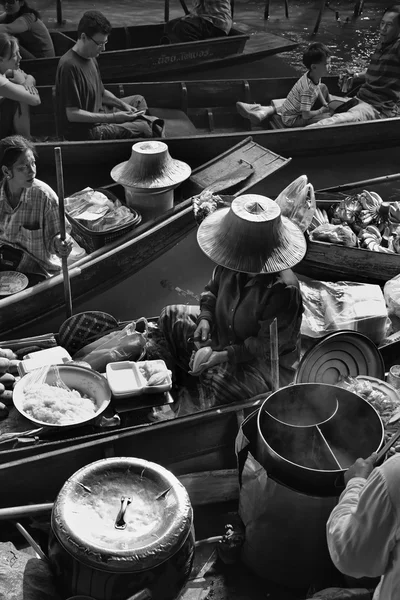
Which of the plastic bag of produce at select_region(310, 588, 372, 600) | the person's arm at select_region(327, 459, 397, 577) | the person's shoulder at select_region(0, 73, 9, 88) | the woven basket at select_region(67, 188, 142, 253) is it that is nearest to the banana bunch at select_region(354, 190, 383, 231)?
the woven basket at select_region(67, 188, 142, 253)

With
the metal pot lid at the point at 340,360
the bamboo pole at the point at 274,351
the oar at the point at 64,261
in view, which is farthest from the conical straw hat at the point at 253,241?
the oar at the point at 64,261

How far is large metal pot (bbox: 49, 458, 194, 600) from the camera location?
2.83 m

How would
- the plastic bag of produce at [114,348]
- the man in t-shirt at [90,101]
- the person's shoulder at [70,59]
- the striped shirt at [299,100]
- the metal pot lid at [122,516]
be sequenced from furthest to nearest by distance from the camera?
1. the striped shirt at [299,100]
2. the person's shoulder at [70,59]
3. the man in t-shirt at [90,101]
4. the plastic bag of produce at [114,348]
5. the metal pot lid at [122,516]

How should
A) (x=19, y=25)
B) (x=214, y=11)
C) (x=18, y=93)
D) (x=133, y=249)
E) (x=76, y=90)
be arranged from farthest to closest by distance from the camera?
(x=214, y=11), (x=19, y=25), (x=76, y=90), (x=18, y=93), (x=133, y=249)

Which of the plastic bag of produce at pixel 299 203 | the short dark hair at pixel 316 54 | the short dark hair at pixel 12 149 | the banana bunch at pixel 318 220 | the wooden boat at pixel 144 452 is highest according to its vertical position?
the short dark hair at pixel 316 54

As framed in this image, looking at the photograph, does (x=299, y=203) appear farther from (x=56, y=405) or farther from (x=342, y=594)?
(x=342, y=594)

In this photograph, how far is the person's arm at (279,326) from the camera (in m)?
3.91

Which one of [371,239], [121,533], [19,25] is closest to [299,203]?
[371,239]

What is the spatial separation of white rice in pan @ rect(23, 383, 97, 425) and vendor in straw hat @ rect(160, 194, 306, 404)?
79 centimetres

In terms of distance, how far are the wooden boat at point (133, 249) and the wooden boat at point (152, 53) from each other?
3315mm

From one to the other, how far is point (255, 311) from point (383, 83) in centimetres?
511

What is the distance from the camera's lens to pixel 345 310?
5.08 m

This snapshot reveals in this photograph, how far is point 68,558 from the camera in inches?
115

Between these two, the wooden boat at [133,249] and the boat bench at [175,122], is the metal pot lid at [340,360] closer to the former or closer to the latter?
the wooden boat at [133,249]
